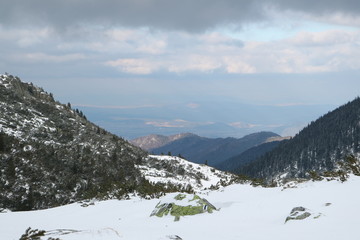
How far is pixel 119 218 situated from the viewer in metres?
15.6

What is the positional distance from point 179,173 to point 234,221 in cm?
4282

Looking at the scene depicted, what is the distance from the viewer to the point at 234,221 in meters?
10.9

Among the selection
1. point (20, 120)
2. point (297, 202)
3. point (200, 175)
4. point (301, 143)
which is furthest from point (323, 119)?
point (297, 202)

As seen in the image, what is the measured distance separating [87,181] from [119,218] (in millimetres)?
23532

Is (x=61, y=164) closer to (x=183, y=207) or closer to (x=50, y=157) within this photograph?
(x=50, y=157)

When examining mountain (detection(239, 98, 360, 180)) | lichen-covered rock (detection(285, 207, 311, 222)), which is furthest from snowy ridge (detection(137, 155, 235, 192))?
mountain (detection(239, 98, 360, 180))

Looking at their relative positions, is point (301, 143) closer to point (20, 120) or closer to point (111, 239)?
point (20, 120)

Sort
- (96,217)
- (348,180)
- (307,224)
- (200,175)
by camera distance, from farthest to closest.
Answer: (200,175)
(96,217)
(348,180)
(307,224)

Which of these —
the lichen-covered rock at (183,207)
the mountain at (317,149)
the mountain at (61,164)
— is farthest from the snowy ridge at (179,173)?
the mountain at (317,149)

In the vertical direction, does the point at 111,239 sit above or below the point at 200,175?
above

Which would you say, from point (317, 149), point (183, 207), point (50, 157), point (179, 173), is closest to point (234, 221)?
point (183, 207)

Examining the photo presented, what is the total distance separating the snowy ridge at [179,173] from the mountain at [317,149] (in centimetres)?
8404

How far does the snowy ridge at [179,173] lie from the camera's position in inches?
1823

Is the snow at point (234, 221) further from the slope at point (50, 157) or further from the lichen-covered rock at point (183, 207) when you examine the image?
the slope at point (50, 157)
